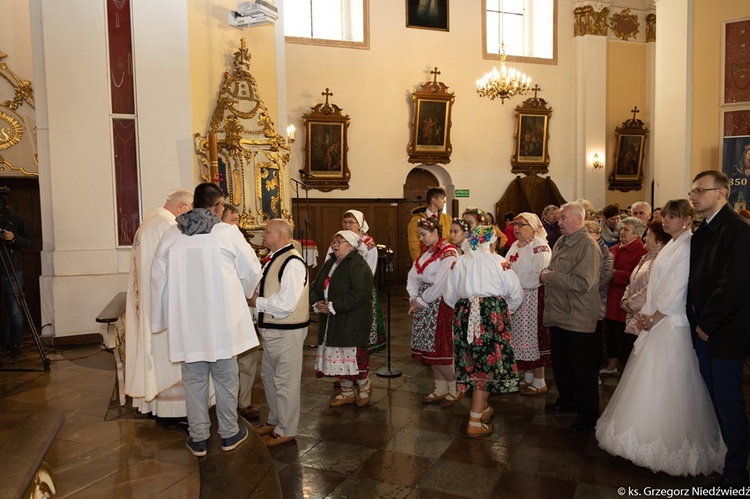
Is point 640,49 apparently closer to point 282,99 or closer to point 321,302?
point 282,99

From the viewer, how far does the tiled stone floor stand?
337 cm

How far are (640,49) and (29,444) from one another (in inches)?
569

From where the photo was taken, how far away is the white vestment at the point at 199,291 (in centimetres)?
361

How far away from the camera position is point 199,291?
362 centimetres

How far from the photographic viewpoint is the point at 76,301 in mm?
7098

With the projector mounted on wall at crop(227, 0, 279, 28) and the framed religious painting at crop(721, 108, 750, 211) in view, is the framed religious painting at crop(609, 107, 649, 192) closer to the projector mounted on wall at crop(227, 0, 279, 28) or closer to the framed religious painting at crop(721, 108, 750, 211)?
the framed religious painting at crop(721, 108, 750, 211)

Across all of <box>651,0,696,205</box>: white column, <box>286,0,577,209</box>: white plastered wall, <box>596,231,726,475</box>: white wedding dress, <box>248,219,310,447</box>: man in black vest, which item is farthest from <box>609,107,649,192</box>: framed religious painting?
<box>248,219,310,447</box>: man in black vest

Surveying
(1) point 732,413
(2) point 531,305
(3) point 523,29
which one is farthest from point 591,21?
(1) point 732,413

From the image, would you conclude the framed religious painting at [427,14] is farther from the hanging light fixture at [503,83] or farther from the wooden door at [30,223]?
the wooden door at [30,223]

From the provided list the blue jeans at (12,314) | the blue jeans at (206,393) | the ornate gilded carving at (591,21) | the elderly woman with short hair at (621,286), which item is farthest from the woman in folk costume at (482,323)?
the ornate gilded carving at (591,21)

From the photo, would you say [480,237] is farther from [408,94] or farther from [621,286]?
[408,94]

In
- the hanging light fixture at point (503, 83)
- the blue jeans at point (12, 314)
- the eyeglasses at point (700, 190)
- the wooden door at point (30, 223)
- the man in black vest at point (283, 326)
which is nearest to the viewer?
the eyeglasses at point (700, 190)

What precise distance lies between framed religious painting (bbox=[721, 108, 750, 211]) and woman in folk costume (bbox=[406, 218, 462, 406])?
634cm

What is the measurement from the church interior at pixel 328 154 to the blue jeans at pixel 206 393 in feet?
0.71
